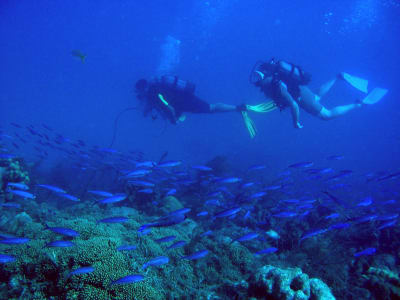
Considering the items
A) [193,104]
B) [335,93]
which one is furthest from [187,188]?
[335,93]

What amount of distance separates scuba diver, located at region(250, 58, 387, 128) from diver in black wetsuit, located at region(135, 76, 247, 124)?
1.66 m

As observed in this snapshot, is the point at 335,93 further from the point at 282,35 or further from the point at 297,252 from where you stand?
the point at 297,252

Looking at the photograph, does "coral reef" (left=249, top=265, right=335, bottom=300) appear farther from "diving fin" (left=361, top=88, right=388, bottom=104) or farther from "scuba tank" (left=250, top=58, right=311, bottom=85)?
"diving fin" (left=361, top=88, right=388, bottom=104)

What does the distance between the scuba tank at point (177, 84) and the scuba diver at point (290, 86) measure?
292cm

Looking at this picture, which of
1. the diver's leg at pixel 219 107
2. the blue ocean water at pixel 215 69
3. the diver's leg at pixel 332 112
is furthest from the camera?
the blue ocean water at pixel 215 69

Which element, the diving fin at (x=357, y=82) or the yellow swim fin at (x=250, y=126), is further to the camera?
the diving fin at (x=357, y=82)

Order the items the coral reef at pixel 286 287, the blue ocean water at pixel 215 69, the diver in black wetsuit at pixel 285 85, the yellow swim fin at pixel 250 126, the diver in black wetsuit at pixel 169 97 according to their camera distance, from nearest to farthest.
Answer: the coral reef at pixel 286 287 < the diver in black wetsuit at pixel 285 85 < the diver in black wetsuit at pixel 169 97 < the yellow swim fin at pixel 250 126 < the blue ocean water at pixel 215 69

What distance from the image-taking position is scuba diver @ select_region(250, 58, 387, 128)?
983 centimetres

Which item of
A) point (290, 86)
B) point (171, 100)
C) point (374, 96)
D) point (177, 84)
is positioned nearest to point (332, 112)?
point (374, 96)

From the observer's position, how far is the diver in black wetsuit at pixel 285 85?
9.80 m

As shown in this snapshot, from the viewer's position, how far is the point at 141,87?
36.1ft

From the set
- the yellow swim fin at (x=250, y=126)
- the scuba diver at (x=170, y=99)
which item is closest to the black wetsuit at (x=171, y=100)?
the scuba diver at (x=170, y=99)

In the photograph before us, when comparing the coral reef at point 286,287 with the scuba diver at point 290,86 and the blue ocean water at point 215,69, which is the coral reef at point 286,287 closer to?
the blue ocean water at point 215,69

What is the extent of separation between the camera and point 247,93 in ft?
380
